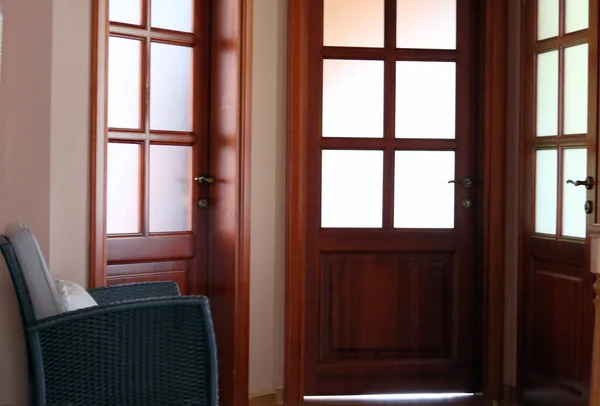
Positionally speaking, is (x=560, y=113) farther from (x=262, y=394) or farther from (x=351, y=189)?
(x=262, y=394)

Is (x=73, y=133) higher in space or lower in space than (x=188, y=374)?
higher

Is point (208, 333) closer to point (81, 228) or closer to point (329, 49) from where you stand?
point (81, 228)

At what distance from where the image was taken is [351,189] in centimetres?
420

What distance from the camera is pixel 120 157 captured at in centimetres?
373

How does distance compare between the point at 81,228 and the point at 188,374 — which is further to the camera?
the point at 81,228

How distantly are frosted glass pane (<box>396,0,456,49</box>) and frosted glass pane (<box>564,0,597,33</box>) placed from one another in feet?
2.20

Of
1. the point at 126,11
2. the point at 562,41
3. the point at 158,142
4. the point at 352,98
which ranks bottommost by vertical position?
the point at 158,142

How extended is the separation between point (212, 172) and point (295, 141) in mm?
413

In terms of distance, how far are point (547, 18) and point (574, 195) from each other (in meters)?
0.83

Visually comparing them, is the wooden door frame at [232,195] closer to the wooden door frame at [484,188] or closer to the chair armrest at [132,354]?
the wooden door frame at [484,188]

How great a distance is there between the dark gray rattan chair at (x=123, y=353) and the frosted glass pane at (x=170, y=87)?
5.00ft

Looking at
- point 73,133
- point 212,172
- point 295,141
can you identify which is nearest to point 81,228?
point 73,133

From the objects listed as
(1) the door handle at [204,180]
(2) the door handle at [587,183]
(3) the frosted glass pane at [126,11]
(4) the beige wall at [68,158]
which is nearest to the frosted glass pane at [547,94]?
(4) the beige wall at [68,158]

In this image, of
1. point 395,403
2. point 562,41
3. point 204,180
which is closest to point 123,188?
point 204,180
